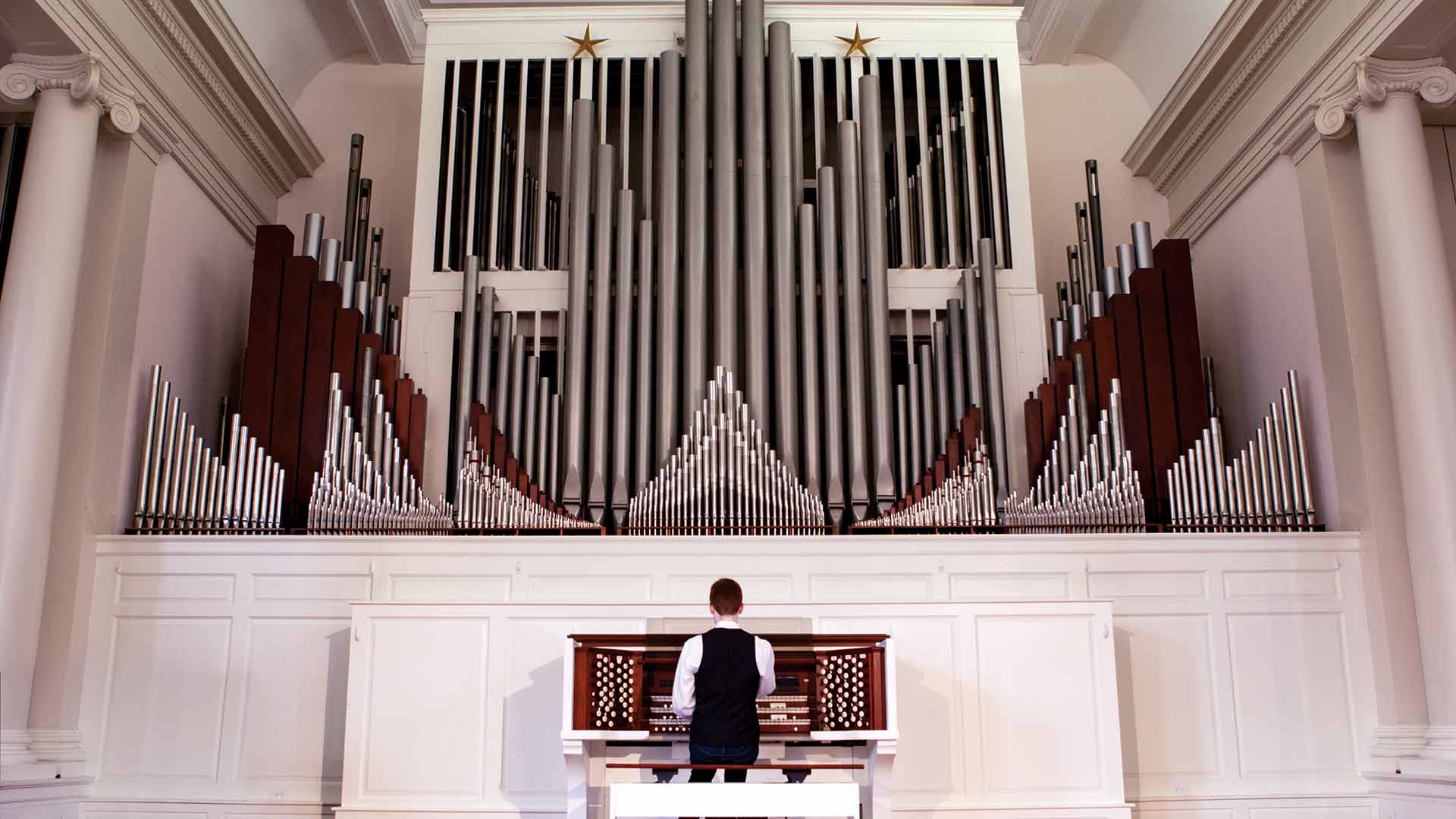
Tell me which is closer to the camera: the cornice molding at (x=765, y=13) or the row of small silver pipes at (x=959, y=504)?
the row of small silver pipes at (x=959, y=504)

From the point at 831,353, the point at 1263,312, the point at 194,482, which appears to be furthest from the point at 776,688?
the point at 1263,312

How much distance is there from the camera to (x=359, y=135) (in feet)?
35.3

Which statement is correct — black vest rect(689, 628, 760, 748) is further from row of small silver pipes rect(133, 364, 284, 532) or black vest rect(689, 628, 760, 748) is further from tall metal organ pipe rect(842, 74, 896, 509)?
row of small silver pipes rect(133, 364, 284, 532)

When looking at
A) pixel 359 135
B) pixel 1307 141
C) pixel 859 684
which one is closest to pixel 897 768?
pixel 859 684

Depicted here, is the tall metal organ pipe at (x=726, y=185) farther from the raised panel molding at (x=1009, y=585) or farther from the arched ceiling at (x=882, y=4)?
the raised panel molding at (x=1009, y=585)

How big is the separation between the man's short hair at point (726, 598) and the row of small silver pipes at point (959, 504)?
113 inches

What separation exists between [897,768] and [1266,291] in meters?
4.63

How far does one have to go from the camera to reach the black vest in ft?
19.9

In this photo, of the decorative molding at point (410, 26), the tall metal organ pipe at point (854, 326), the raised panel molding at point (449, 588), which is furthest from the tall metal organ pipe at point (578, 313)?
the decorative molding at point (410, 26)

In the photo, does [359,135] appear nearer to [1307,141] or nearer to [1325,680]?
[1307,141]

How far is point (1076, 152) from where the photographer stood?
1186 cm

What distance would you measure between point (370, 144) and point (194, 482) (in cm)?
436

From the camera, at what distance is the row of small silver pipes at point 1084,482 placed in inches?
343

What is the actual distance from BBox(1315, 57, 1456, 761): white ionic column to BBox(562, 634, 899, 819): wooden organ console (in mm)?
3327
